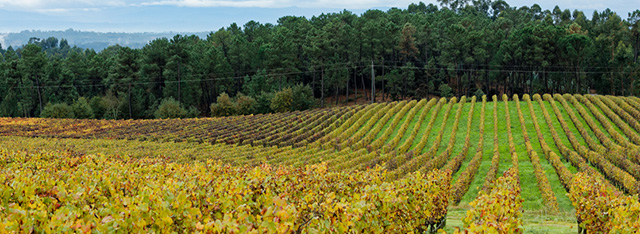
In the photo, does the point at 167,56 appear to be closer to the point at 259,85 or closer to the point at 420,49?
the point at 259,85

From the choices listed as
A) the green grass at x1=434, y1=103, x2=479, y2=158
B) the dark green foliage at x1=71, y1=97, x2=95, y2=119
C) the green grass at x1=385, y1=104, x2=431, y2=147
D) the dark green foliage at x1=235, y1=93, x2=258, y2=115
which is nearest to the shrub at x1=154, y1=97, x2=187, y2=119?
the dark green foliage at x1=235, y1=93, x2=258, y2=115

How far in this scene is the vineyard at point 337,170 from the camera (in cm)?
969

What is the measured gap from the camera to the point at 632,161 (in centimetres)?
3438

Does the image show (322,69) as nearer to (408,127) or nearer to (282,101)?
(282,101)

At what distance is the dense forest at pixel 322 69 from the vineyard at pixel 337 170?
10.9m

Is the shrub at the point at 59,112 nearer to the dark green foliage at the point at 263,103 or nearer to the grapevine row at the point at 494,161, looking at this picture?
the dark green foliage at the point at 263,103

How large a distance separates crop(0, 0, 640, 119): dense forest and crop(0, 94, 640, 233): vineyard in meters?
10.9

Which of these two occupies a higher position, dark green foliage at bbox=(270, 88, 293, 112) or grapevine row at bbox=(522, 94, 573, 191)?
dark green foliage at bbox=(270, 88, 293, 112)

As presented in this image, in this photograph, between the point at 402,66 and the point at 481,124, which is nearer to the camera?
the point at 481,124

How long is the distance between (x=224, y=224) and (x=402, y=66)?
8106cm

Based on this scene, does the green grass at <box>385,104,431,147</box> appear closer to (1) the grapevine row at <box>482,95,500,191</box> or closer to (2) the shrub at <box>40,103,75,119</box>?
(1) the grapevine row at <box>482,95,500,191</box>

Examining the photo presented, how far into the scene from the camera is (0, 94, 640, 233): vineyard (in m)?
9.69

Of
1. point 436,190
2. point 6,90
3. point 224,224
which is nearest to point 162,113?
point 6,90

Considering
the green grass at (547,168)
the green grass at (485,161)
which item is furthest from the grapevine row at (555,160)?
the green grass at (485,161)
